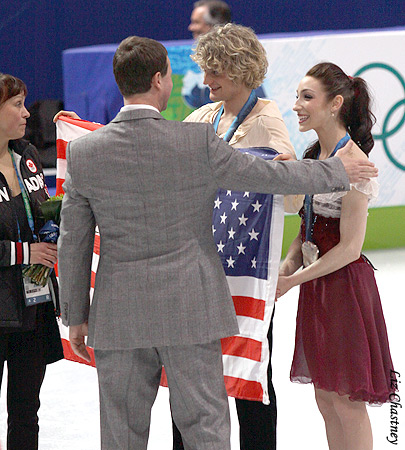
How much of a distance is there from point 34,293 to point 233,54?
1100 millimetres

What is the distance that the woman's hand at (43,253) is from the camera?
9.43 ft

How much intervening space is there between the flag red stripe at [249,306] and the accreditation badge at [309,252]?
259mm

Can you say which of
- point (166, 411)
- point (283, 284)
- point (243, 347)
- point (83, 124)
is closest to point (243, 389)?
point (243, 347)

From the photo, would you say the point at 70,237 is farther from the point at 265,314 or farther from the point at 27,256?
the point at 265,314

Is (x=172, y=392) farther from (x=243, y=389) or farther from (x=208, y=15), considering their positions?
(x=208, y=15)

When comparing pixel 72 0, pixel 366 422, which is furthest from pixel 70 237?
pixel 72 0

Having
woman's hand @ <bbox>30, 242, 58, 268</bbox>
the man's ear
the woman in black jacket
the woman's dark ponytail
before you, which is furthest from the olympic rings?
the man's ear

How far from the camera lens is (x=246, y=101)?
2.92 m

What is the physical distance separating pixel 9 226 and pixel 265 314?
0.94m

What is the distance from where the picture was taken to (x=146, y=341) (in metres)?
2.41

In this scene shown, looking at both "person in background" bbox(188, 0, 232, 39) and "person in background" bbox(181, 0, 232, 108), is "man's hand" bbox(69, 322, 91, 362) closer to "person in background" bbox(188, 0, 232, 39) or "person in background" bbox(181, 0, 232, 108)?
"person in background" bbox(181, 0, 232, 108)

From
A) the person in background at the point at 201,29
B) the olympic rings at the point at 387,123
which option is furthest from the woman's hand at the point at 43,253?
the olympic rings at the point at 387,123

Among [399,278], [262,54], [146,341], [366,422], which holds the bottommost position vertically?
[399,278]

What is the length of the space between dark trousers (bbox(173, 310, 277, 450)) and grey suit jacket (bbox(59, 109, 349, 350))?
0.60 meters
